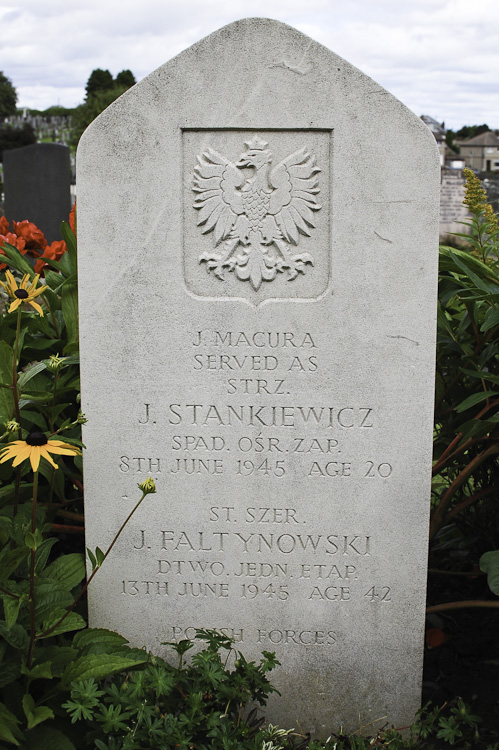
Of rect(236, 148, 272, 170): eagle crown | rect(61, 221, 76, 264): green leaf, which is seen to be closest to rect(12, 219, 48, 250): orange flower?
Answer: rect(61, 221, 76, 264): green leaf

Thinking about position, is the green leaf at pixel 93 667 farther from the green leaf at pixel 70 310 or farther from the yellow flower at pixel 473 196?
the yellow flower at pixel 473 196

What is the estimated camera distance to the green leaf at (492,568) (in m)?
2.49

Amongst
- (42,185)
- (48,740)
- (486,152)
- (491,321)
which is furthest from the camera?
(486,152)

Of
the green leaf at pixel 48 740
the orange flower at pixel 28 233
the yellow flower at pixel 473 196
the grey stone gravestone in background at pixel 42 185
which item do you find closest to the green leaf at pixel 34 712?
the green leaf at pixel 48 740

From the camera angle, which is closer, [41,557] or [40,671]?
[40,671]

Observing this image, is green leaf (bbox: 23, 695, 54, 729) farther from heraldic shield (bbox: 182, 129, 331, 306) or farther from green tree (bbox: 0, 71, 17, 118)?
green tree (bbox: 0, 71, 17, 118)

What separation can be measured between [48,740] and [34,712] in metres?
0.14

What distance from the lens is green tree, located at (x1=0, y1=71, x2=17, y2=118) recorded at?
79.9 metres

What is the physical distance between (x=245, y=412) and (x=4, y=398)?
926mm

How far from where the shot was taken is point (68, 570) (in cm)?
263

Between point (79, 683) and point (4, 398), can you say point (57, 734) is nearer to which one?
point (79, 683)

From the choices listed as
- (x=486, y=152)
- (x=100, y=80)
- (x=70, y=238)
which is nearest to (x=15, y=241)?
(x=70, y=238)

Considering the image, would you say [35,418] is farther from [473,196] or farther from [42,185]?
[42,185]

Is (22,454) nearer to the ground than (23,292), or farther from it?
nearer to the ground
